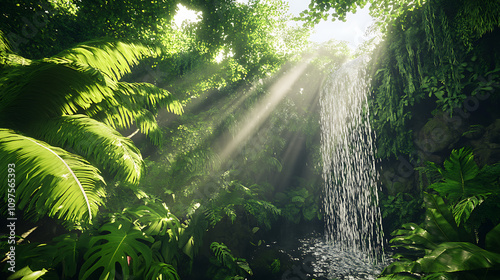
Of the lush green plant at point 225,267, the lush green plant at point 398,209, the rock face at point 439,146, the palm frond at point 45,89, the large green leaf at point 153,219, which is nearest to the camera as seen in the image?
the palm frond at point 45,89

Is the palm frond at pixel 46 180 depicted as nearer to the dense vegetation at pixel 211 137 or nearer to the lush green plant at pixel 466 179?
the dense vegetation at pixel 211 137

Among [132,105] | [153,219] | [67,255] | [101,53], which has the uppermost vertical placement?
[101,53]

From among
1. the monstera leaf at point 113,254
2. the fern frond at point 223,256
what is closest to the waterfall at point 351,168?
the fern frond at point 223,256

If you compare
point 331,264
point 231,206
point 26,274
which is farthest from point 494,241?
point 26,274

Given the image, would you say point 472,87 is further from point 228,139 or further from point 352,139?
point 228,139

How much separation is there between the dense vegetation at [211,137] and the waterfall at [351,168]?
45 cm

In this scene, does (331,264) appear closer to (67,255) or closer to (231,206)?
(231,206)

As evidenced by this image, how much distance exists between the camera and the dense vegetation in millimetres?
2041

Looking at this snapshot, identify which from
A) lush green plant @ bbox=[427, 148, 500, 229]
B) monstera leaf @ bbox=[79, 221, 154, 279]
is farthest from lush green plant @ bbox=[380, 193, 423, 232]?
monstera leaf @ bbox=[79, 221, 154, 279]

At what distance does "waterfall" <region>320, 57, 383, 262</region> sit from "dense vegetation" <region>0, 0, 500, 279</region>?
17.6 inches

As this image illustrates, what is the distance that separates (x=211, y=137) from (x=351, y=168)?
5.13 metres

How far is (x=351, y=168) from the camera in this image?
7078mm

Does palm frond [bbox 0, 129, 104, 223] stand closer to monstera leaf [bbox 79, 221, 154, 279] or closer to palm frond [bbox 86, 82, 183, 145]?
monstera leaf [bbox 79, 221, 154, 279]

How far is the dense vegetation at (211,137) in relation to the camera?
204 centimetres
